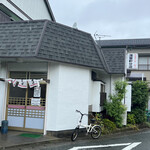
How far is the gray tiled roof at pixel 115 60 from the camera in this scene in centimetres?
1214

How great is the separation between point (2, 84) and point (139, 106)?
29.5ft

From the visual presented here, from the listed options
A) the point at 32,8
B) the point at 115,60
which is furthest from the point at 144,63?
the point at 32,8

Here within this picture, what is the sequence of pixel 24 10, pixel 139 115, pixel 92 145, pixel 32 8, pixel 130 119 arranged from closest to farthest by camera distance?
pixel 92 145, pixel 130 119, pixel 139 115, pixel 24 10, pixel 32 8

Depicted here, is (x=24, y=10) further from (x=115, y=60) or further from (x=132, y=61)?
(x=132, y=61)

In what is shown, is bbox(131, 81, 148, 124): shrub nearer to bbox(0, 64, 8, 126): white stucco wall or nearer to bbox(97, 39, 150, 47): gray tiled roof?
bbox(0, 64, 8, 126): white stucco wall

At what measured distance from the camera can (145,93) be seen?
1332 centimetres

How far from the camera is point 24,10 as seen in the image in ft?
47.7

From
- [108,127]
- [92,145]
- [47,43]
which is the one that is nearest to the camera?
[92,145]

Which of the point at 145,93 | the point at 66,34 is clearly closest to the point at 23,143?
the point at 66,34

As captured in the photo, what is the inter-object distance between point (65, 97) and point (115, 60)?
5.26m

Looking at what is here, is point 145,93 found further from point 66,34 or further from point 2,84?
point 2,84

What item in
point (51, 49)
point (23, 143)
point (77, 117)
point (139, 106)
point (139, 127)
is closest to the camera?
point (23, 143)

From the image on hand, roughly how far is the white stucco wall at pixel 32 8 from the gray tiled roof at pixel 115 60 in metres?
6.49

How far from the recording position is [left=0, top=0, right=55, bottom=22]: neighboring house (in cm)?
1267
